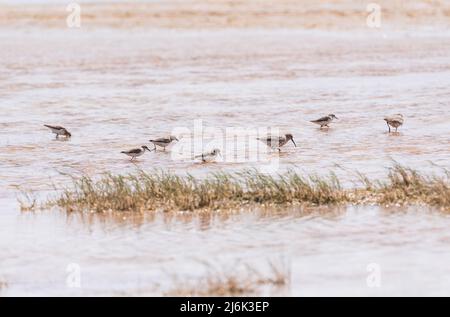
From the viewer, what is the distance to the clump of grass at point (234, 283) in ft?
34.2

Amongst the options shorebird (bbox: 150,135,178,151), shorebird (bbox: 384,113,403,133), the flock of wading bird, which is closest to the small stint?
the flock of wading bird

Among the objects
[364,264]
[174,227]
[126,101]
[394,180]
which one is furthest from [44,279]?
[126,101]

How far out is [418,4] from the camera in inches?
2090

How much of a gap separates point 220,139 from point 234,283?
11074 mm

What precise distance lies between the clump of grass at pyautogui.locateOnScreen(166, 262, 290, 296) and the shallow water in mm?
161

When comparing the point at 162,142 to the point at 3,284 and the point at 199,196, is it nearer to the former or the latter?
the point at 199,196

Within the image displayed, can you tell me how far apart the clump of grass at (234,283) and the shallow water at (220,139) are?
16 cm

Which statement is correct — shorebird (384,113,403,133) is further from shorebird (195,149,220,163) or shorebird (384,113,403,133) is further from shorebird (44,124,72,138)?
shorebird (44,124,72,138)

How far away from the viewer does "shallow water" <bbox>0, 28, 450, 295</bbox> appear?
37.7ft

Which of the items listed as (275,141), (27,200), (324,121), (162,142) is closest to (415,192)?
(275,141)

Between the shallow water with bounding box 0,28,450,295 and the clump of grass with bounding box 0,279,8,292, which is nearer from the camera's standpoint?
the clump of grass with bounding box 0,279,8,292

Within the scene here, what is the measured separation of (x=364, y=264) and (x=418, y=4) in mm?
43507
